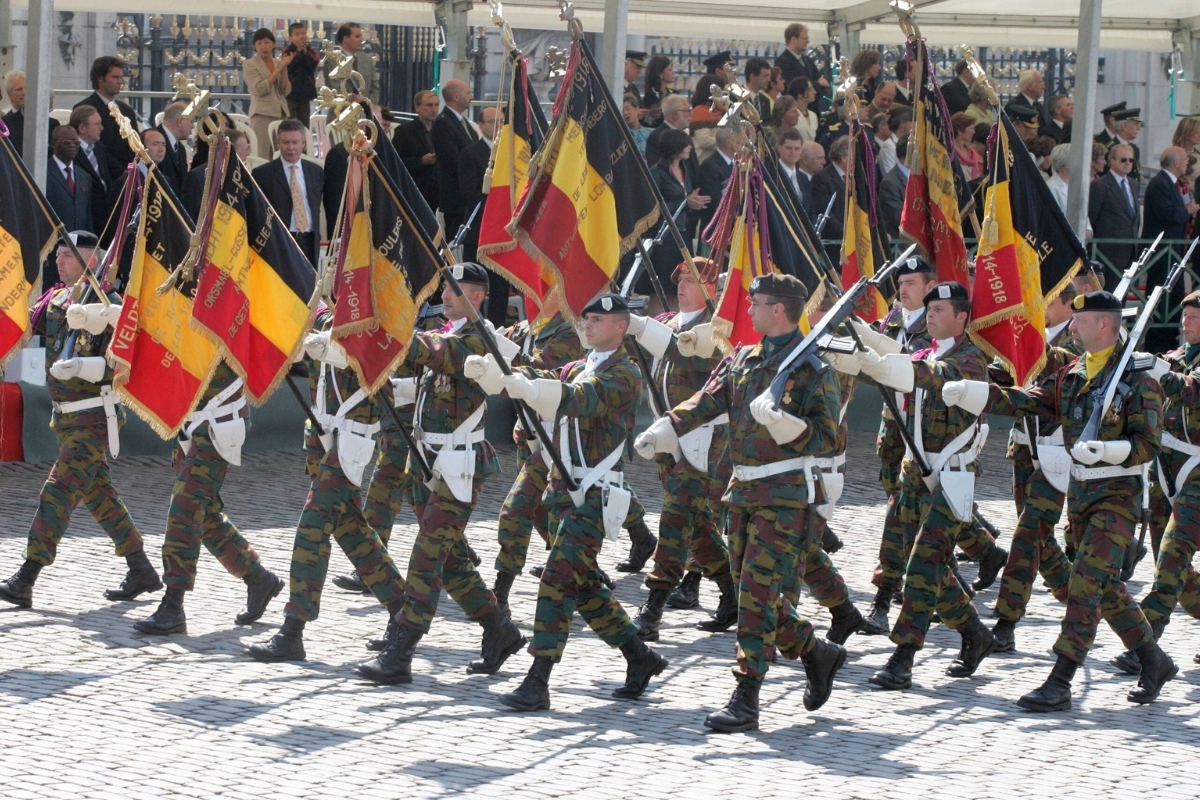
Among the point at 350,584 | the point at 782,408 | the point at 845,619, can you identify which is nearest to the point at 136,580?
the point at 350,584

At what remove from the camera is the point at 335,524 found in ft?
30.9

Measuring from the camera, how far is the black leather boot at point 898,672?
897 centimetres

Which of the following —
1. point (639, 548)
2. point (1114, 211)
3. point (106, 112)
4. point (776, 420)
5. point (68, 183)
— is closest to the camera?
point (776, 420)

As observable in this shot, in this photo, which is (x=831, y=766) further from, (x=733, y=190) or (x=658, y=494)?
(x=658, y=494)

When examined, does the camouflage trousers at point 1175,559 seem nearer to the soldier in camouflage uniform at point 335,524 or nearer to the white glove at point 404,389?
the soldier in camouflage uniform at point 335,524

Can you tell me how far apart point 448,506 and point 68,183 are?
20.3ft

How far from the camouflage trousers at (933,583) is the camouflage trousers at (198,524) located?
11.1ft

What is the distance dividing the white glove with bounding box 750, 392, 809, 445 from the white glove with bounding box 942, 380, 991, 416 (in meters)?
0.90

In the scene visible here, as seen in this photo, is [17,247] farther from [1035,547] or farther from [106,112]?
[1035,547]

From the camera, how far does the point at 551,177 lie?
988 centimetres

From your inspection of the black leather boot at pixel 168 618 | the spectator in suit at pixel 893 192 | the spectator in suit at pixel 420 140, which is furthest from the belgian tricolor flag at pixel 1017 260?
the spectator in suit at pixel 420 140

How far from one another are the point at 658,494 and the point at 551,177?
180 inches

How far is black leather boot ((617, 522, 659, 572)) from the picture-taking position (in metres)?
11.5

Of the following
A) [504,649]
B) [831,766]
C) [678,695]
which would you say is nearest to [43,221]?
[504,649]
